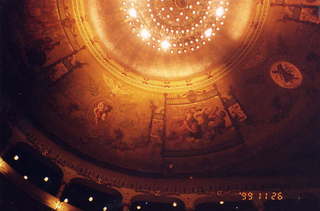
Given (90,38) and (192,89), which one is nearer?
(90,38)

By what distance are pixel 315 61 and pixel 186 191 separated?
21.0 ft

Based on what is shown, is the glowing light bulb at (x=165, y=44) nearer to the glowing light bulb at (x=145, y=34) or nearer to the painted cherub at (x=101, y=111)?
the glowing light bulb at (x=145, y=34)

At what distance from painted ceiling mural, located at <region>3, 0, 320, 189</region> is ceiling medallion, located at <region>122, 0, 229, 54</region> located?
0.25 feet

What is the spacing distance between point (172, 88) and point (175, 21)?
8.17 feet

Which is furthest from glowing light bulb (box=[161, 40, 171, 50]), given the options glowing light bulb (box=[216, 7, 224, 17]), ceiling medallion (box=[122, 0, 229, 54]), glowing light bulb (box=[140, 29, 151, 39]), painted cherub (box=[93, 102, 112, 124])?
painted cherub (box=[93, 102, 112, 124])

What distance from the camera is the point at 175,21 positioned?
412 inches

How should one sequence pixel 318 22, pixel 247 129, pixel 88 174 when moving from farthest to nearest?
1. pixel 247 129
2. pixel 88 174
3. pixel 318 22

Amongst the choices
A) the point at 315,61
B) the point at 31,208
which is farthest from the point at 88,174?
the point at 315,61

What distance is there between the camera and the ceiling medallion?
1023cm

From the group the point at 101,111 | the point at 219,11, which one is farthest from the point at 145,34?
the point at 101,111

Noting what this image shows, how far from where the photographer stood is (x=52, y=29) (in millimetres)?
9977

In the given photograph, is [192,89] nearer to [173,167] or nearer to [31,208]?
[173,167]

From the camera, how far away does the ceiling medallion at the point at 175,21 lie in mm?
10230
